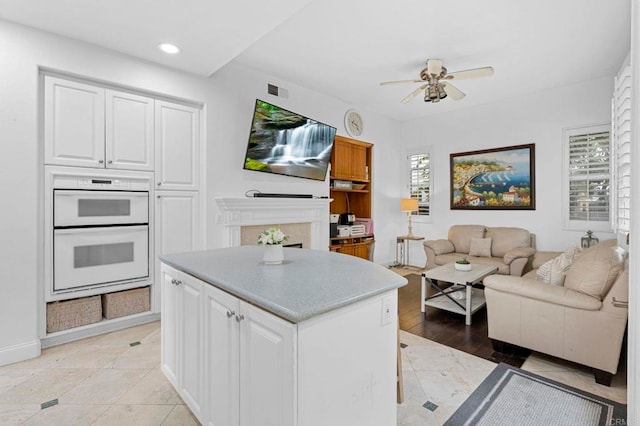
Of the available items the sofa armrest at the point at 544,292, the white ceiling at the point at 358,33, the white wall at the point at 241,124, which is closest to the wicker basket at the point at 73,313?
the white wall at the point at 241,124

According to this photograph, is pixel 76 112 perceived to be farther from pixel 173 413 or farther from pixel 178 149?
pixel 173 413

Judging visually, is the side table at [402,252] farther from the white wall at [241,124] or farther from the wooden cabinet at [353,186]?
the white wall at [241,124]

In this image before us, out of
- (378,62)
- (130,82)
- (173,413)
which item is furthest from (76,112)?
(378,62)

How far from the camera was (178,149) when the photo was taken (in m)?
3.34

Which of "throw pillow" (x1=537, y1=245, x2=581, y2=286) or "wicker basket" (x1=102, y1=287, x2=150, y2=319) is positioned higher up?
"throw pillow" (x1=537, y1=245, x2=581, y2=286)

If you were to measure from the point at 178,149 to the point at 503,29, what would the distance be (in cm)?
350

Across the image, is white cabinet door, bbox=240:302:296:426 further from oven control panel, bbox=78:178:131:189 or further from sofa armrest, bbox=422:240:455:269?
sofa armrest, bbox=422:240:455:269

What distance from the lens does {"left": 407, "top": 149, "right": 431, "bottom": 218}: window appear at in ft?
19.8

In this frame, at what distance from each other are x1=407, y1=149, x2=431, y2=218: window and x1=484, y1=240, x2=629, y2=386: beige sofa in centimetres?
362

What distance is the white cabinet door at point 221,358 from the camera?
1363 mm

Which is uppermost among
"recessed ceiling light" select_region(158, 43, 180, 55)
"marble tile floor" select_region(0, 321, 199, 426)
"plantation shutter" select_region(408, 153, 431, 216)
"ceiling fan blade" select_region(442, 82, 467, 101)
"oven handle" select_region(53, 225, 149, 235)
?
"recessed ceiling light" select_region(158, 43, 180, 55)

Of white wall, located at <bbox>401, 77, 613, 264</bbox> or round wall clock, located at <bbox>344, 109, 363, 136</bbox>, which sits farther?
round wall clock, located at <bbox>344, 109, 363, 136</bbox>

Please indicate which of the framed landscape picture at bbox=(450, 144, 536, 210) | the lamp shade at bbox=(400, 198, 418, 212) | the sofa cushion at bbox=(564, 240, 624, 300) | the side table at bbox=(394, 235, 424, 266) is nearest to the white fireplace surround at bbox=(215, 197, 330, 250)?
the lamp shade at bbox=(400, 198, 418, 212)

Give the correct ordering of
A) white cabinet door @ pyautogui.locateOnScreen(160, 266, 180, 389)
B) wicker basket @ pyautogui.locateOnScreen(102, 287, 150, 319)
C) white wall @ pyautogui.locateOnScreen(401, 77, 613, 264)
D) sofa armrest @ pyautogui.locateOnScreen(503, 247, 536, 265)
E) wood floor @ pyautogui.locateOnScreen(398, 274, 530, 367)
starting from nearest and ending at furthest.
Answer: white cabinet door @ pyautogui.locateOnScreen(160, 266, 180, 389), wood floor @ pyautogui.locateOnScreen(398, 274, 530, 367), wicker basket @ pyautogui.locateOnScreen(102, 287, 150, 319), sofa armrest @ pyautogui.locateOnScreen(503, 247, 536, 265), white wall @ pyautogui.locateOnScreen(401, 77, 613, 264)
